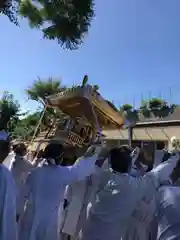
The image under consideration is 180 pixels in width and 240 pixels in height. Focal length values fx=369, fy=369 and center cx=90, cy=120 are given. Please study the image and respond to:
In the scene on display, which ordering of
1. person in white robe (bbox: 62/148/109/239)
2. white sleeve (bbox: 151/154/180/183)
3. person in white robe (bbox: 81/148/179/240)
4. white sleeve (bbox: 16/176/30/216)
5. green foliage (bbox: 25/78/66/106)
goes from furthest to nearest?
green foliage (bbox: 25/78/66/106)
white sleeve (bbox: 16/176/30/216)
person in white robe (bbox: 62/148/109/239)
white sleeve (bbox: 151/154/180/183)
person in white robe (bbox: 81/148/179/240)

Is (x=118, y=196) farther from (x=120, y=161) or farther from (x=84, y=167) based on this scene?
(x=84, y=167)

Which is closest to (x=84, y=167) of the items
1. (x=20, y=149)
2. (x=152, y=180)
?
(x=152, y=180)

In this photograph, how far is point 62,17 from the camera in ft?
27.5

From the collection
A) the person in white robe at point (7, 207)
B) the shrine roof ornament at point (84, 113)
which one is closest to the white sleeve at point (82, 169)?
the person in white robe at point (7, 207)

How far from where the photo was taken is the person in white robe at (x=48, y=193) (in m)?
3.52

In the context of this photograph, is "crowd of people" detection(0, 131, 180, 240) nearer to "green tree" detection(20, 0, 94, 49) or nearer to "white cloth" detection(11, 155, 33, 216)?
"white cloth" detection(11, 155, 33, 216)

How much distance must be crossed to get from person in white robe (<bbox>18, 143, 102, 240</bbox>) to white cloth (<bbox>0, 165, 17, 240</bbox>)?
0.78 m

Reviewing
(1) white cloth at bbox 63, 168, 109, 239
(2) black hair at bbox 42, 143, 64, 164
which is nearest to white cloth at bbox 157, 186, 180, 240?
(1) white cloth at bbox 63, 168, 109, 239

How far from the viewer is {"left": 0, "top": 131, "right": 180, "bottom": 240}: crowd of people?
2862mm

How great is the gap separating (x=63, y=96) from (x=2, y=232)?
2.62 m

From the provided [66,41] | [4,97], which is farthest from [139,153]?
[4,97]

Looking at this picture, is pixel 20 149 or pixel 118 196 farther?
pixel 20 149

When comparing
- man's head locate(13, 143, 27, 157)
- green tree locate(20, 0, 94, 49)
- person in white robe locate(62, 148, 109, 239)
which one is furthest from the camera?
green tree locate(20, 0, 94, 49)

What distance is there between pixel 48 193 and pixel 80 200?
1.65 ft
